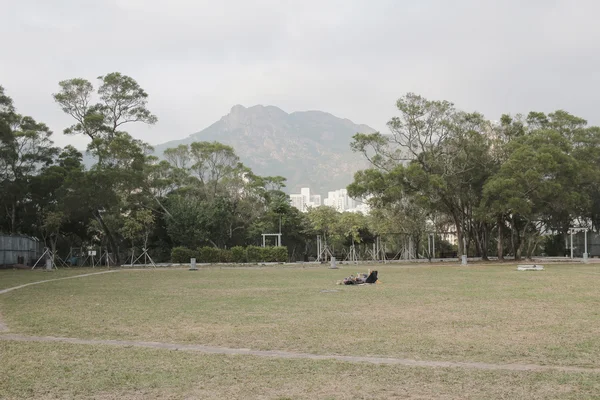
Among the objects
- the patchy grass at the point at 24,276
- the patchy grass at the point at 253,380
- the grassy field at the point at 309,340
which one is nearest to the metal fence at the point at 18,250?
the patchy grass at the point at 24,276

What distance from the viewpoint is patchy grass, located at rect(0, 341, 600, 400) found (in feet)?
19.3

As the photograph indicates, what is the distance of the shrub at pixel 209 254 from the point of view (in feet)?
139

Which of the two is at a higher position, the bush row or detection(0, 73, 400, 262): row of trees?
detection(0, 73, 400, 262): row of trees

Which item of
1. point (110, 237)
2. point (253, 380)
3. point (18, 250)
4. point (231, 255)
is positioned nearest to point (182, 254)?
point (231, 255)

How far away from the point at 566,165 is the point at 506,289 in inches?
837

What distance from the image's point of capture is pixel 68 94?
41.8 metres

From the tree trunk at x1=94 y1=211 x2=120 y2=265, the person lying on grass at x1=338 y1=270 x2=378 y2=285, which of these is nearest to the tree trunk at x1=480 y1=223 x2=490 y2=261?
the person lying on grass at x1=338 y1=270 x2=378 y2=285

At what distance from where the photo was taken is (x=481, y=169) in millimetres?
40344

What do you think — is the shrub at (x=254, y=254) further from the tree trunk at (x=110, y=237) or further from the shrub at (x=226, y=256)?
the tree trunk at (x=110, y=237)

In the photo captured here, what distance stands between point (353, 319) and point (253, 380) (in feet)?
15.9

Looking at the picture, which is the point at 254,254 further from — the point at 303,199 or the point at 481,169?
the point at 303,199

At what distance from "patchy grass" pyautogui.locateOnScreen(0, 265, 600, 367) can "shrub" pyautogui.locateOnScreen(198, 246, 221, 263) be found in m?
23.7

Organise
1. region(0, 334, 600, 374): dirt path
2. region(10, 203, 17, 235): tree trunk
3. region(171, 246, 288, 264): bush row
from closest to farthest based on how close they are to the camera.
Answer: region(0, 334, 600, 374): dirt path
region(10, 203, 17, 235): tree trunk
region(171, 246, 288, 264): bush row

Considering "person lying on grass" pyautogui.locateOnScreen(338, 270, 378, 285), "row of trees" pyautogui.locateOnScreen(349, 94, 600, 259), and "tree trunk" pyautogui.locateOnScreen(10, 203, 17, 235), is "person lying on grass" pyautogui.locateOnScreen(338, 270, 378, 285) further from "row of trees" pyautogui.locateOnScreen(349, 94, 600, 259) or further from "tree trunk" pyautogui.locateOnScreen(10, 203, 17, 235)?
"tree trunk" pyautogui.locateOnScreen(10, 203, 17, 235)
